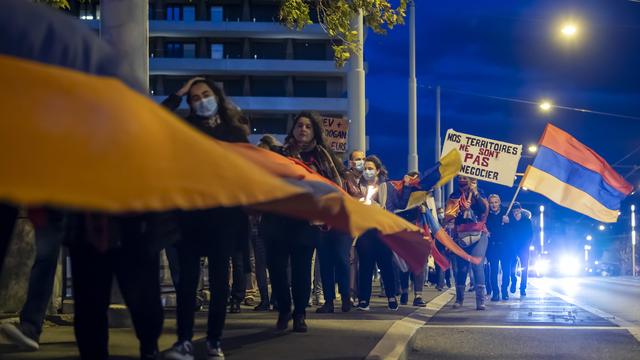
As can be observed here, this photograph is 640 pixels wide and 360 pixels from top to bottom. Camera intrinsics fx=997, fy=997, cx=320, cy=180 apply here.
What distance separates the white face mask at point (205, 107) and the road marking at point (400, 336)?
81.5 inches

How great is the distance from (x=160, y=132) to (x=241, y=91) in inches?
2903

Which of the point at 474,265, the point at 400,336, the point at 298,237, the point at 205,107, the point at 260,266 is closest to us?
the point at 205,107

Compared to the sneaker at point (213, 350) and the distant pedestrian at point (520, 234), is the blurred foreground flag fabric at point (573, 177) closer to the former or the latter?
the distant pedestrian at point (520, 234)

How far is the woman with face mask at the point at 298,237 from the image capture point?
26.9 feet

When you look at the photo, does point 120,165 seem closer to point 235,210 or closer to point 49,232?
point 235,210

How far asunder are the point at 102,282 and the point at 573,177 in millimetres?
15531

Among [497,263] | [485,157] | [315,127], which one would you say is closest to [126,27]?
[315,127]

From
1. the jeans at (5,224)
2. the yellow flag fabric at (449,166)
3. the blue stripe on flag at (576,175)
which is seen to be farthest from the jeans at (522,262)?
the jeans at (5,224)

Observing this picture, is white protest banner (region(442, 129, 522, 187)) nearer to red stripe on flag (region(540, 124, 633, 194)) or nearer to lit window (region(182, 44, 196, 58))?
red stripe on flag (region(540, 124, 633, 194))

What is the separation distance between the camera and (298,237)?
8.23m

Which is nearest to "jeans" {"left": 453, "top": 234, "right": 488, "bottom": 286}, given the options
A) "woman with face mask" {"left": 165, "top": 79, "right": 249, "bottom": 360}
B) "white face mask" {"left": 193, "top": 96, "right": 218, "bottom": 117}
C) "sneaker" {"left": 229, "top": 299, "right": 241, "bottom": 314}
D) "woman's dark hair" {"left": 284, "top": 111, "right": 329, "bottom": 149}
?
"sneaker" {"left": 229, "top": 299, "right": 241, "bottom": 314}

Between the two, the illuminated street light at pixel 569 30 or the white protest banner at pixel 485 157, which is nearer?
the illuminated street light at pixel 569 30

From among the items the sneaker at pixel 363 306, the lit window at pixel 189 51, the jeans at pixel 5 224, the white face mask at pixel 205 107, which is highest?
the lit window at pixel 189 51

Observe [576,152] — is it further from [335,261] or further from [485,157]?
[335,261]
